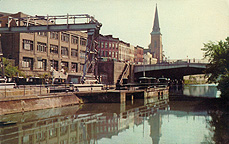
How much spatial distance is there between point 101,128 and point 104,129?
34 centimetres

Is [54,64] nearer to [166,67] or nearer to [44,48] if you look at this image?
[44,48]

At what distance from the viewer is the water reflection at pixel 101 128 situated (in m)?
18.2

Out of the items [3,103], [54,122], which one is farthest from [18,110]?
[54,122]

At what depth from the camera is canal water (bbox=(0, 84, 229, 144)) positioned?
59.3ft

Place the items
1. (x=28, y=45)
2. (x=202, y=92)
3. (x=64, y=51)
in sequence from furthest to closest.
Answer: (x=202, y=92)
(x=64, y=51)
(x=28, y=45)

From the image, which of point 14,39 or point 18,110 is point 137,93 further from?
point 14,39

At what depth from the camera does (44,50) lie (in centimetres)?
7112

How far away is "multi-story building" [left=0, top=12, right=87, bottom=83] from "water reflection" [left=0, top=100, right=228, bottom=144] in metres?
34.1

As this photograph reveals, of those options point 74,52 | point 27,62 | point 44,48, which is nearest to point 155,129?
point 27,62

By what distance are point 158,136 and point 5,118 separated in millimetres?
12993

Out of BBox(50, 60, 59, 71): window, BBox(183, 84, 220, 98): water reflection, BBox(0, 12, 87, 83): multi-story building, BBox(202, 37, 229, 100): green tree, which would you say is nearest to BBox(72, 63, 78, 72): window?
BBox(0, 12, 87, 83): multi-story building

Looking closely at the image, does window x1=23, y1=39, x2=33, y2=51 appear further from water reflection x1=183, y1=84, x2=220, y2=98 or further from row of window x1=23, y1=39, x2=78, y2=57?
water reflection x1=183, y1=84, x2=220, y2=98

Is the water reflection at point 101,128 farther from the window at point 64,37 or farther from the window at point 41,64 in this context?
the window at point 64,37

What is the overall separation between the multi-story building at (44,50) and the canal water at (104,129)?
1346 inches
